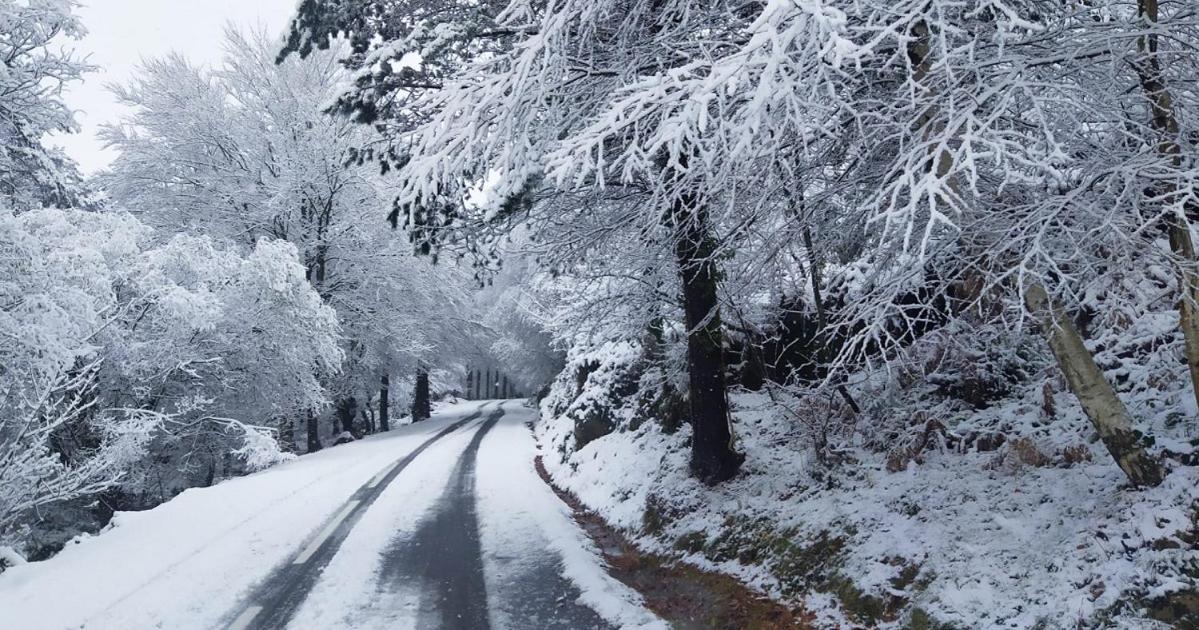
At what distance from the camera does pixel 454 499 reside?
10.4 metres

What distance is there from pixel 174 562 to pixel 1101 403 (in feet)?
26.8

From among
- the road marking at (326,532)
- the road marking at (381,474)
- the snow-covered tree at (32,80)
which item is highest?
the snow-covered tree at (32,80)

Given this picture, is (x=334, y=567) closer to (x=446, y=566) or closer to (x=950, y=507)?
(x=446, y=566)

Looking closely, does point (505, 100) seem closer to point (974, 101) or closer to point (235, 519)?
point (974, 101)

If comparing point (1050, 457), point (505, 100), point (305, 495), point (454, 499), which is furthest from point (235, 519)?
point (1050, 457)

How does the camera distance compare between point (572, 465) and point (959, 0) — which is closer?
point (959, 0)

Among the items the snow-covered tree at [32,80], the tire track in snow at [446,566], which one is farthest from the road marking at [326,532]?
the snow-covered tree at [32,80]

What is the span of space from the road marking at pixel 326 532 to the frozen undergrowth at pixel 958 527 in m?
3.65

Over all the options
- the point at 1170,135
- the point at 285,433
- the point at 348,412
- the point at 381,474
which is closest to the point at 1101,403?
the point at 1170,135

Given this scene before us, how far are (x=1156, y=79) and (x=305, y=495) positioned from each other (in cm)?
1129

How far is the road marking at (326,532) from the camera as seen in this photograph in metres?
7.03

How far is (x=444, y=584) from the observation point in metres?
6.19

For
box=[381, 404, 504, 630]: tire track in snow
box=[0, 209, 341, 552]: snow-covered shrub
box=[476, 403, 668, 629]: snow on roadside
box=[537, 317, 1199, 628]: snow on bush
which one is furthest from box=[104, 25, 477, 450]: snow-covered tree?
box=[537, 317, 1199, 628]: snow on bush

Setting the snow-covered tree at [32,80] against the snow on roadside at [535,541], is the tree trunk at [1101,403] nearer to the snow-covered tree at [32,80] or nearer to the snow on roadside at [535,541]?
the snow on roadside at [535,541]
